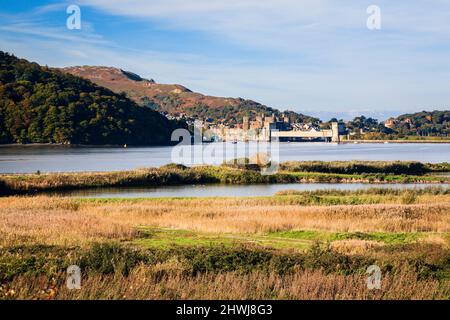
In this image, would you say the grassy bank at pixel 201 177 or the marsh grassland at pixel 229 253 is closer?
the marsh grassland at pixel 229 253

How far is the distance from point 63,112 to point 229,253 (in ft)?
470

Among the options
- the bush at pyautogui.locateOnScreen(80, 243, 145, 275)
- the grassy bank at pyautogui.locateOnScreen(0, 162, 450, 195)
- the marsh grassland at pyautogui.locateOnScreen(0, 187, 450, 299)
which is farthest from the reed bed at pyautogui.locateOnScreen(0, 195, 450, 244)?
the grassy bank at pyautogui.locateOnScreen(0, 162, 450, 195)

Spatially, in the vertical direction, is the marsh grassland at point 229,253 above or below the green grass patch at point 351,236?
above

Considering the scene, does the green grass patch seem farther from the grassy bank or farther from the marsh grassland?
the grassy bank

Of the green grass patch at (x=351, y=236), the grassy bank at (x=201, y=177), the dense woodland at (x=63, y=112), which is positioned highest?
the dense woodland at (x=63, y=112)

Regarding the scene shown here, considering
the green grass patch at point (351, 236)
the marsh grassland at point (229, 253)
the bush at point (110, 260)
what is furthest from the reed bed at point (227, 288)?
the green grass patch at point (351, 236)

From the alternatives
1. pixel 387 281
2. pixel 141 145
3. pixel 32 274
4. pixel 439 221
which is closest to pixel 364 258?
pixel 387 281

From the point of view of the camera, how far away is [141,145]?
183125mm

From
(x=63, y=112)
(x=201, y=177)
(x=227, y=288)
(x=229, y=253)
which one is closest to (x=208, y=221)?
(x=229, y=253)

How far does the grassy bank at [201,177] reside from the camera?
59.8 meters

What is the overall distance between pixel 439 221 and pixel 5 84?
501 feet

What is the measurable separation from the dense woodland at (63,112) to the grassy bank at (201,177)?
83.0 meters

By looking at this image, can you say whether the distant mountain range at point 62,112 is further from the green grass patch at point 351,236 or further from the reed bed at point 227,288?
the reed bed at point 227,288

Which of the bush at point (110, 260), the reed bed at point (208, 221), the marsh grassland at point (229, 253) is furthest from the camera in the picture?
the reed bed at point (208, 221)
